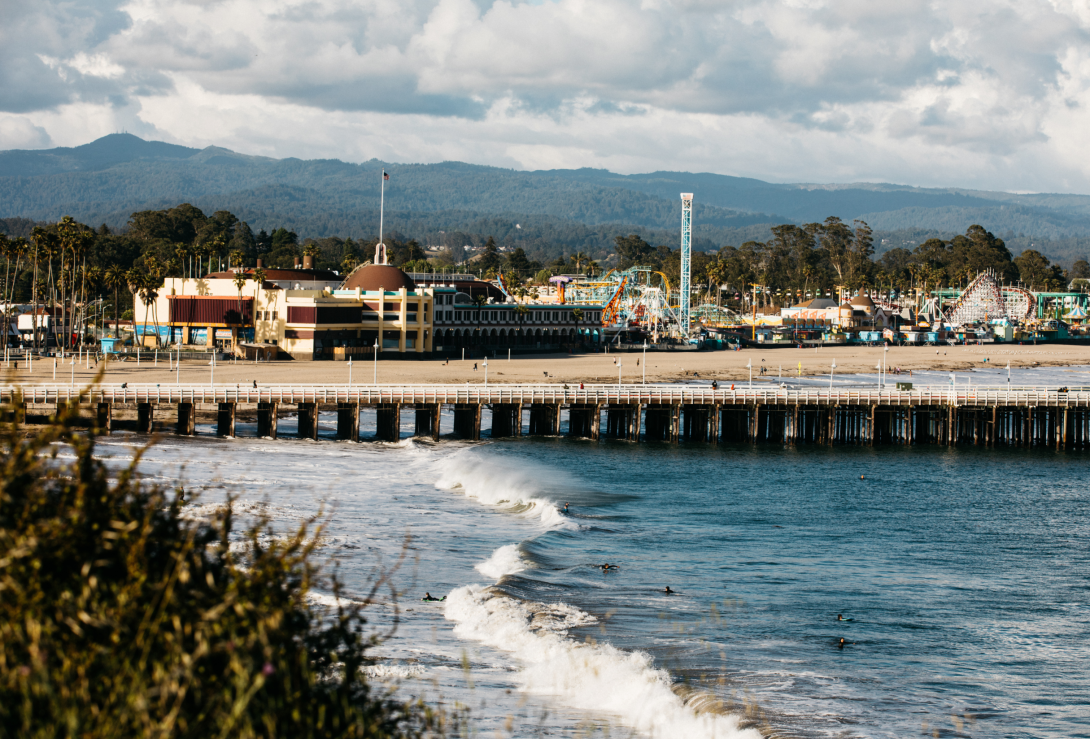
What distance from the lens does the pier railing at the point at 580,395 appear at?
7225 centimetres

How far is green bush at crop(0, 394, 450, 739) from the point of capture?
11930mm

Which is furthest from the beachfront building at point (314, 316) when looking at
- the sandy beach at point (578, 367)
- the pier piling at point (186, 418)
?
the pier piling at point (186, 418)

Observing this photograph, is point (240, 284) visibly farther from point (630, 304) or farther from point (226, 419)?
point (630, 304)

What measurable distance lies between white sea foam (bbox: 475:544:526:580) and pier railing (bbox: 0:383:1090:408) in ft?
114

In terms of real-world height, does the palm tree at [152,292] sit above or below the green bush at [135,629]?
above

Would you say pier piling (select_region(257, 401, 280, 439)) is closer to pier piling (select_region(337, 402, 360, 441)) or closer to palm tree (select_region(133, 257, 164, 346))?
pier piling (select_region(337, 402, 360, 441))

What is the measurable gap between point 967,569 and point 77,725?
35.5 meters

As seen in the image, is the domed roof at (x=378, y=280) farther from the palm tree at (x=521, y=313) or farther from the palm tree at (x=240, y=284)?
the palm tree at (x=521, y=313)

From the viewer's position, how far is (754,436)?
76625 mm

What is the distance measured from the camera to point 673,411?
250ft

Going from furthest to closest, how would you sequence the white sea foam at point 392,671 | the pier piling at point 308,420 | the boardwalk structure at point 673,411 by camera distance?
the boardwalk structure at point 673,411 < the pier piling at point 308,420 < the white sea foam at point 392,671

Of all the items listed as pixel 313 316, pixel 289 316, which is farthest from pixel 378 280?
pixel 289 316

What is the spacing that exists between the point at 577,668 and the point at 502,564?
10.4 m

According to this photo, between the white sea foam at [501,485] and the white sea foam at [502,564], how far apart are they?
588 cm
